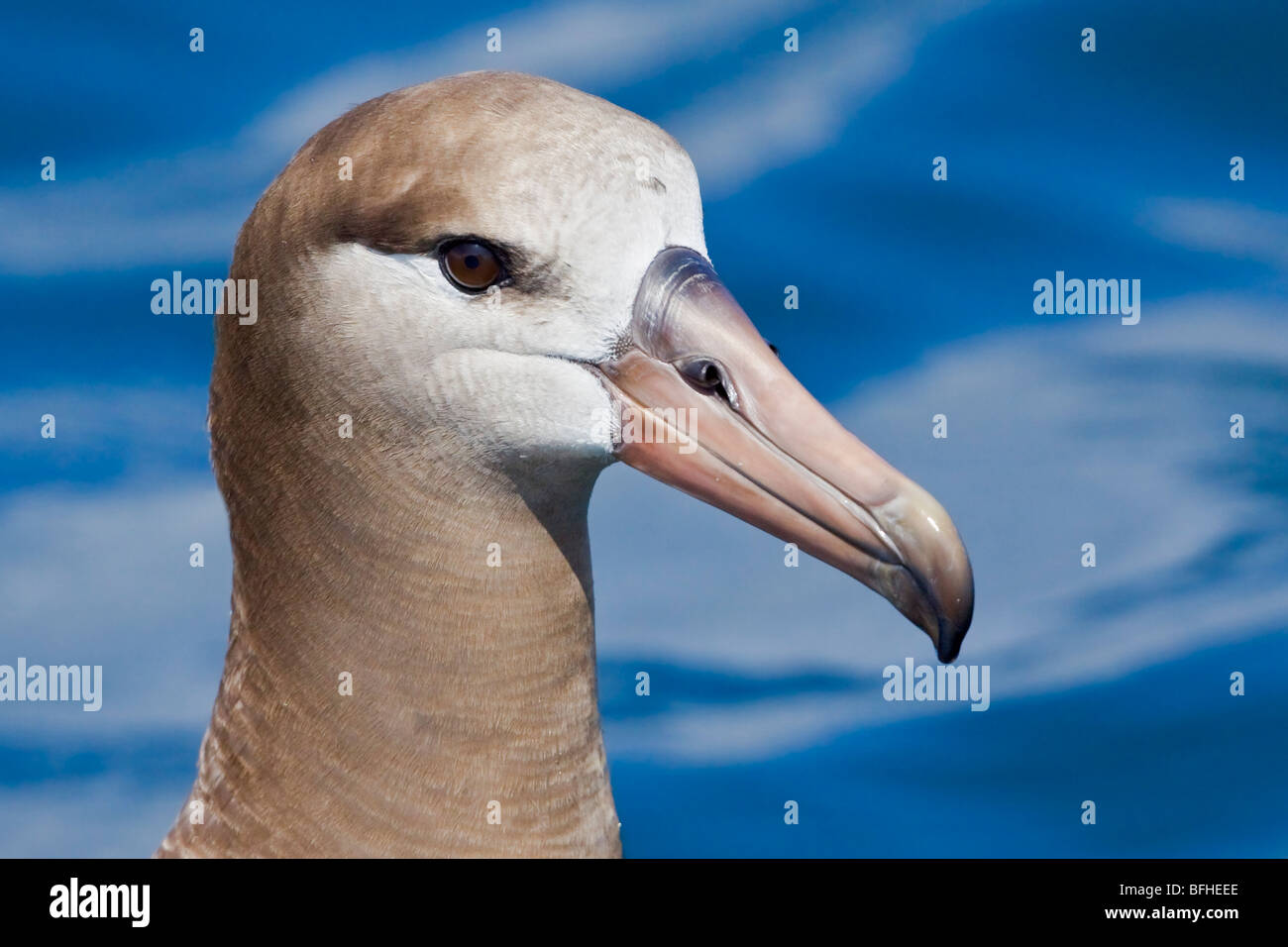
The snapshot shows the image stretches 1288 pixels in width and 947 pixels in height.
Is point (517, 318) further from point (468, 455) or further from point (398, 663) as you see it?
point (398, 663)

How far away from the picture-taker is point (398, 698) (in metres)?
2.67

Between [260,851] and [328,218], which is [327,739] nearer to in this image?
[260,851]

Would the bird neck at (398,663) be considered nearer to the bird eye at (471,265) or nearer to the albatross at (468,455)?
the albatross at (468,455)

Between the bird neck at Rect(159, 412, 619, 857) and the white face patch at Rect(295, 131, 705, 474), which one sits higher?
the white face patch at Rect(295, 131, 705, 474)

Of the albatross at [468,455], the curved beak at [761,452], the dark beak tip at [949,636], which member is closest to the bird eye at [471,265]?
the albatross at [468,455]

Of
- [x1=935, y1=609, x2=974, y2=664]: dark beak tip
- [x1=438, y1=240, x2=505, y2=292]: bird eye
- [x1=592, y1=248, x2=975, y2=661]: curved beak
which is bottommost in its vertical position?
[x1=935, y1=609, x2=974, y2=664]: dark beak tip

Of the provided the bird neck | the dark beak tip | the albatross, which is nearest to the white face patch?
the albatross

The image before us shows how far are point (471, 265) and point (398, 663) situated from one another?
24.2 inches

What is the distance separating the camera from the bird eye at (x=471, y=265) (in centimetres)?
238

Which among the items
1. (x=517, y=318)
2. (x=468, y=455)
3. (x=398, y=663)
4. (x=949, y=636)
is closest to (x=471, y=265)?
(x=517, y=318)

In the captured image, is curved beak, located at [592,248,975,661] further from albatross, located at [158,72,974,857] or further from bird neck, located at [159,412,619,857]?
bird neck, located at [159,412,619,857]

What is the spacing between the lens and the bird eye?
238cm
